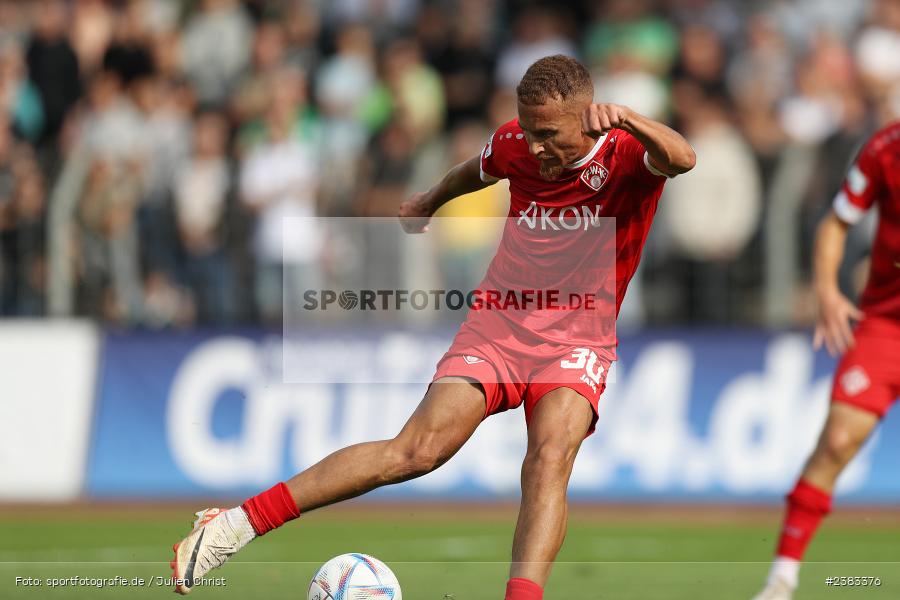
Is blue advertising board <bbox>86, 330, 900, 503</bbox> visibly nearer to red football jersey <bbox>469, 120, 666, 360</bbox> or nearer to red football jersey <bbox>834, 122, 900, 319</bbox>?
red football jersey <bbox>834, 122, 900, 319</bbox>

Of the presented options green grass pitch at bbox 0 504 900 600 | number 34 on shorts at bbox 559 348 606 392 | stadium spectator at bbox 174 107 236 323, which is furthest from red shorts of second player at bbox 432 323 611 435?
stadium spectator at bbox 174 107 236 323

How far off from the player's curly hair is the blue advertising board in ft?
22.7

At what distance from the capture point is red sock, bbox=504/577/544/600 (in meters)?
6.70

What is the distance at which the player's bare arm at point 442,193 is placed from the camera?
8.07m

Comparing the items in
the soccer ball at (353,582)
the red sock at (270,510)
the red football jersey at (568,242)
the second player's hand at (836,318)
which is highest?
the red football jersey at (568,242)

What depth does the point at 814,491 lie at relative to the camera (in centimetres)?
796

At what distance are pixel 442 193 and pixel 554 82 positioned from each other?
1461mm

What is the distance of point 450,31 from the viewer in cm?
1630

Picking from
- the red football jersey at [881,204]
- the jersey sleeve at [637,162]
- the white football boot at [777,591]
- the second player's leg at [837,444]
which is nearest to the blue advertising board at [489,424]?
the red football jersey at [881,204]

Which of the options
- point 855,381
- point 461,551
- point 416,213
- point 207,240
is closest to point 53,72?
point 207,240

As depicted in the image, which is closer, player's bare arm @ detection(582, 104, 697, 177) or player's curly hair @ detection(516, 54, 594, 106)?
player's bare arm @ detection(582, 104, 697, 177)

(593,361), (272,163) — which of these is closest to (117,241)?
(272,163)

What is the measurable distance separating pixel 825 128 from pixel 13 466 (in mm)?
8648

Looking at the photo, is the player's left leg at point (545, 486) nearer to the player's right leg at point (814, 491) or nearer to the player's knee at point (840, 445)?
the player's right leg at point (814, 491)
